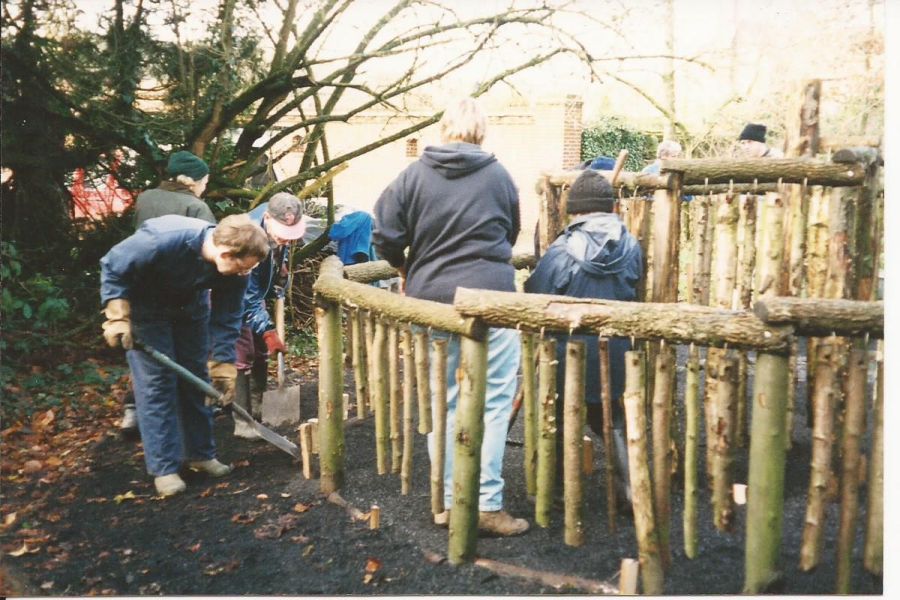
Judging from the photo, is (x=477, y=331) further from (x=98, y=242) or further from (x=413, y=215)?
(x=98, y=242)

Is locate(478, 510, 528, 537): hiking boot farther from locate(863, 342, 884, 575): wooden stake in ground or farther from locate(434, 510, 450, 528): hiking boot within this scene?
locate(863, 342, 884, 575): wooden stake in ground

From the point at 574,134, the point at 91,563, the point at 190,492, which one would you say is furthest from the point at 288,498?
the point at 574,134

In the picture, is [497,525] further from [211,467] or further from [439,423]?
[211,467]

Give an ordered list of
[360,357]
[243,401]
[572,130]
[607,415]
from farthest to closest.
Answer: [572,130] < [243,401] < [360,357] < [607,415]

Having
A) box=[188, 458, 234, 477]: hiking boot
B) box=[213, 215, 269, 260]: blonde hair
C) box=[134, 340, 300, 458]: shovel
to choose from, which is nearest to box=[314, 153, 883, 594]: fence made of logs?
box=[213, 215, 269, 260]: blonde hair

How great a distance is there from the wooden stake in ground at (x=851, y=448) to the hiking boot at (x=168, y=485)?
249 cm

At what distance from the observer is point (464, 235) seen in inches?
102

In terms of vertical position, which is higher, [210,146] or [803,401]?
[210,146]

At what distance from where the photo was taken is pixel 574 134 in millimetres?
6055

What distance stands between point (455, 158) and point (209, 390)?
1572 mm

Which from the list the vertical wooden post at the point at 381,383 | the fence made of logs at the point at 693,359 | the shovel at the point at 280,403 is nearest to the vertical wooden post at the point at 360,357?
the fence made of logs at the point at 693,359

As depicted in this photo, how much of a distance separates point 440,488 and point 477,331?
68 cm

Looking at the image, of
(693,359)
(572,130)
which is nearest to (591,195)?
(693,359)

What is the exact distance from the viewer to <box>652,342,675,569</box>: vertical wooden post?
7.11ft
